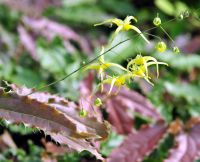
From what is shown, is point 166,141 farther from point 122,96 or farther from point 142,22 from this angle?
point 142,22

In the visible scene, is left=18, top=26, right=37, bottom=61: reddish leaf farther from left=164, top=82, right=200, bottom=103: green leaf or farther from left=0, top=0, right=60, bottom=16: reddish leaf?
left=164, top=82, right=200, bottom=103: green leaf

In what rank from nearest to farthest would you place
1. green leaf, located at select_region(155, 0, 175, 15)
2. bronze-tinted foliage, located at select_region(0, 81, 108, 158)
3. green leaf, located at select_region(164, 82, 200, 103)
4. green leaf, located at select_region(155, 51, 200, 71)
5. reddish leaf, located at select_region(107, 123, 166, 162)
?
bronze-tinted foliage, located at select_region(0, 81, 108, 158), reddish leaf, located at select_region(107, 123, 166, 162), green leaf, located at select_region(164, 82, 200, 103), green leaf, located at select_region(155, 51, 200, 71), green leaf, located at select_region(155, 0, 175, 15)

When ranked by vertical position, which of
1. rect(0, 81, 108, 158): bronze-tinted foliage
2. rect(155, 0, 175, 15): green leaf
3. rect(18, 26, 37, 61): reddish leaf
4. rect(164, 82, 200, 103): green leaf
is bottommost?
rect(0, 81, 108, 158): bronze-tinted foliage

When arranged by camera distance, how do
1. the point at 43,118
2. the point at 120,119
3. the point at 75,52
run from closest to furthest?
1. the point at 43,118
2. the point at 120,119
3. the point at 75,52

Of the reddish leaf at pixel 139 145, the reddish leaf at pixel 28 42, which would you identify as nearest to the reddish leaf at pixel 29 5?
the reddish leaf at pixel 28 42

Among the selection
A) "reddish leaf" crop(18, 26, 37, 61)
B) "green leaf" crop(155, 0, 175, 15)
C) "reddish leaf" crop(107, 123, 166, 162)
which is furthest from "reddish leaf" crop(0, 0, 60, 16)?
"reddish leaf" crop(107, 123, 166, 162)

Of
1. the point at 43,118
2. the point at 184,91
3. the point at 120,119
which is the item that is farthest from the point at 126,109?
the point at 43,118

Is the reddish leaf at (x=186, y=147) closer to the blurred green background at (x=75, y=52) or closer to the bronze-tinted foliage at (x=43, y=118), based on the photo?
the blurred green background at (x=75, y=52)

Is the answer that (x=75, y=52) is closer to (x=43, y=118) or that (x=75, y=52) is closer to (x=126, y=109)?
(x=126, y=109)
